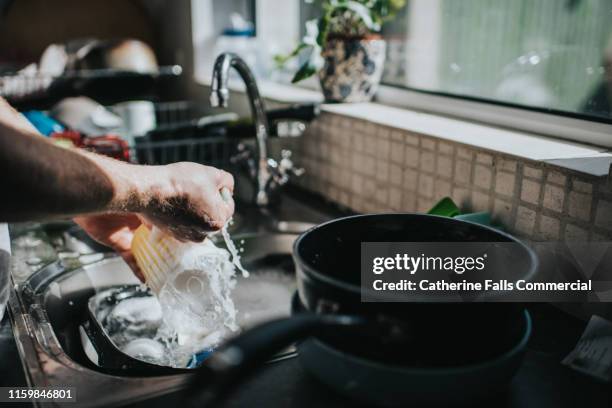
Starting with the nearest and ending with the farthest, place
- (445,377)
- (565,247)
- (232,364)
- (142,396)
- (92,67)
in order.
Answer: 1. (232,364)
2. (445,377)
3. (142,396)
4. (565,247)
5. (92,67)

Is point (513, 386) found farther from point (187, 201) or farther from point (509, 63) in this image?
point (509, 63)

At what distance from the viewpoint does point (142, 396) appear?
0.63 m

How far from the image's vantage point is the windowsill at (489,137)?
2.78ft

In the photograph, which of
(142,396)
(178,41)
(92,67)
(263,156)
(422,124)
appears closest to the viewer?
(142,396)

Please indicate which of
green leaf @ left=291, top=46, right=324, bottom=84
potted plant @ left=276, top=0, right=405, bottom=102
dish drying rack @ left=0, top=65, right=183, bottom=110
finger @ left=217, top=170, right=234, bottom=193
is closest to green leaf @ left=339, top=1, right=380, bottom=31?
potted plant @ left=276, top=0, right=405, bottom=102

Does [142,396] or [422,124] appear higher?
[422,124]

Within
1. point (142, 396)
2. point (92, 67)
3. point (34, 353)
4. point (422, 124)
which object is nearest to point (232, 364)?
point (142, 396)

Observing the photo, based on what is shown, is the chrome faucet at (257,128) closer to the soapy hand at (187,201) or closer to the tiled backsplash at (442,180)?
the tiled backsplash at (442,180)

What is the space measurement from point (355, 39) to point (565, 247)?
28.8 inches

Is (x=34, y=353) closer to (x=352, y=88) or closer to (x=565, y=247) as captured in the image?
(x=565, y=247)

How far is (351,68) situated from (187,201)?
76 cm

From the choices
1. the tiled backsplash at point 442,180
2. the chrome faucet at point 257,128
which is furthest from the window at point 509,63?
the chrome faucet at point 257,128

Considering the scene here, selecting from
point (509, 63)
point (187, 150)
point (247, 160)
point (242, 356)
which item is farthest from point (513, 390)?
point (187, 150)

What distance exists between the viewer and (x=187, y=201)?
2.39ft
